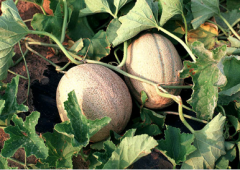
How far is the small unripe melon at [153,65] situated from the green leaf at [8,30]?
29.4 inches

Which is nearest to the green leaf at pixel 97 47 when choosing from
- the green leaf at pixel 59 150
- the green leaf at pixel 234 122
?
the green leaf at pixel 59 150

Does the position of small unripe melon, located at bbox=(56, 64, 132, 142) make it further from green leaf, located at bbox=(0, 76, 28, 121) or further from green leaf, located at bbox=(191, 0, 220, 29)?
green leaf, located at bbox=(191, 0, 220, 29)

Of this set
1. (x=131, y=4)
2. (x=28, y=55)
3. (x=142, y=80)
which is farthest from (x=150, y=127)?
(x=28, y=55)

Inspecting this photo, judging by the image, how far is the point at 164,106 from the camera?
1.91m

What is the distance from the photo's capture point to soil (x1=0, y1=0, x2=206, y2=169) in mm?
1690

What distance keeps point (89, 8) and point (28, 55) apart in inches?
26.0

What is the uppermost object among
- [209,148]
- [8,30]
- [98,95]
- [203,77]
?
[8,30]

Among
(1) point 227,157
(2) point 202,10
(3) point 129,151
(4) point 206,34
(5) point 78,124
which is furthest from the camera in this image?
(4) point 206,34

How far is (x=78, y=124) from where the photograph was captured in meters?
1.51

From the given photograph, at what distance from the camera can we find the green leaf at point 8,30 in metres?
1.66

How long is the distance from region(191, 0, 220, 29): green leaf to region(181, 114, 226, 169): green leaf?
0.75 meters

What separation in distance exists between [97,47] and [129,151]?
90 cm

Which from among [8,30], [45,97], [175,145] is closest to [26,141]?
[45,97]

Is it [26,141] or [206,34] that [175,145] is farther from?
[206,34]
